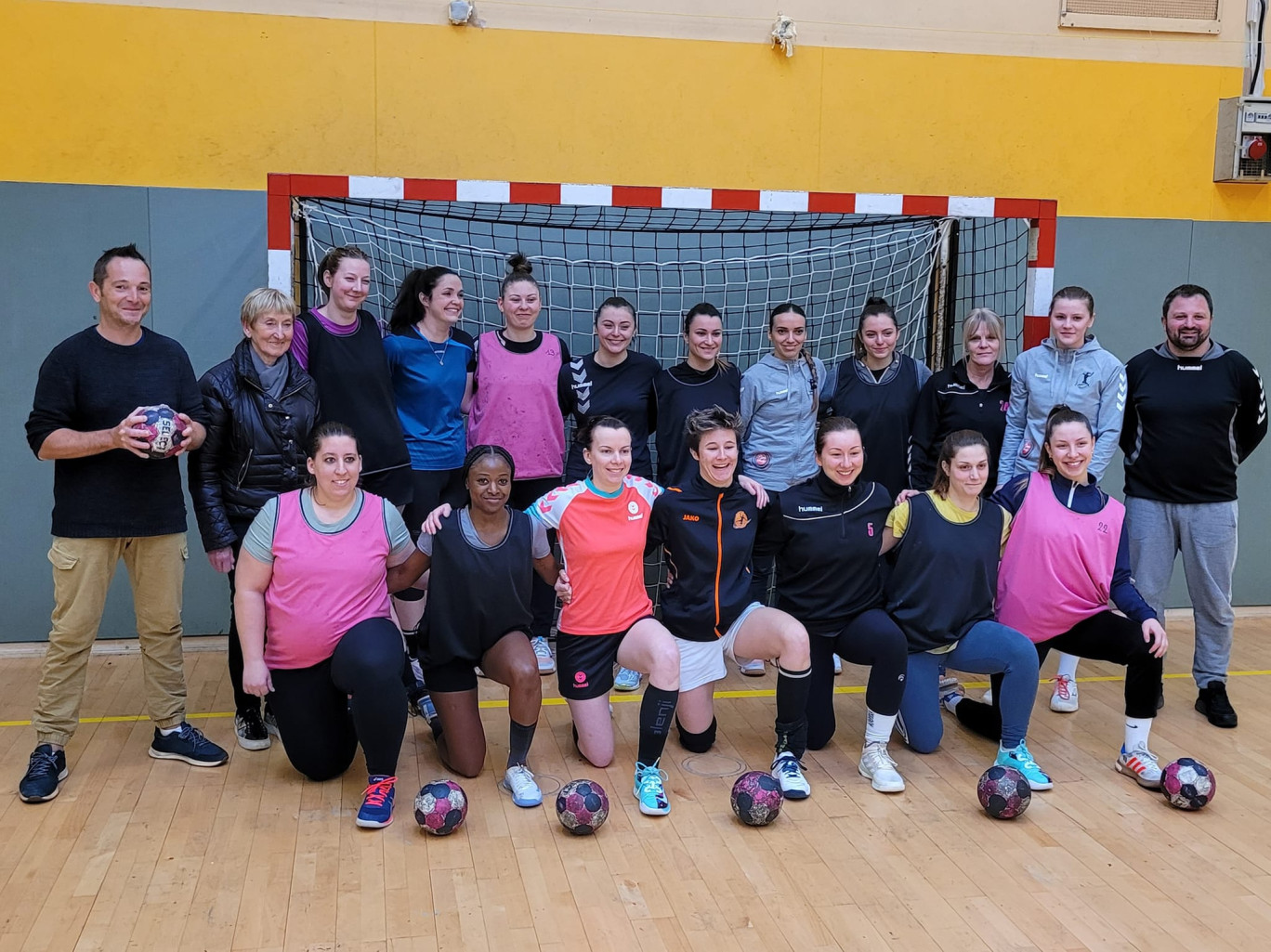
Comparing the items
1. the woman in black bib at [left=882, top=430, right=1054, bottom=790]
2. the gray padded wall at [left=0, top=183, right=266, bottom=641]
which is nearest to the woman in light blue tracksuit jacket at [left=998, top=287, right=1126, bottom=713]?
the woman in black bib at [left=882, top=430, right=1054, bottom=790]

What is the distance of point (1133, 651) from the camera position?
151 inches

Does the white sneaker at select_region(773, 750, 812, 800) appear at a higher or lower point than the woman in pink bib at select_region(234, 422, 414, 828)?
lower

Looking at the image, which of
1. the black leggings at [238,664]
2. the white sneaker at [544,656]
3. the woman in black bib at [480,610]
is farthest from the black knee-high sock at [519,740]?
the white sneaker at [544,656]

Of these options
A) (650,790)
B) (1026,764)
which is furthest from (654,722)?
(1026,764)

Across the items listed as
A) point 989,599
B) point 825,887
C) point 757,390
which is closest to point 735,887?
point 825,887

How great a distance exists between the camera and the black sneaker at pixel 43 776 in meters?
3.57

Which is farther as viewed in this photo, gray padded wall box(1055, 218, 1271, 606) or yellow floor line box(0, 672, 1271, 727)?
gray padded wall box(1055, 218, 1271, 606)

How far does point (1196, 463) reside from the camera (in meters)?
4.50

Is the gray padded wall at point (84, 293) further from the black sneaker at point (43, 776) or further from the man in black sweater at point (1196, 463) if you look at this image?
the man in black sweater at point (1196, 463)

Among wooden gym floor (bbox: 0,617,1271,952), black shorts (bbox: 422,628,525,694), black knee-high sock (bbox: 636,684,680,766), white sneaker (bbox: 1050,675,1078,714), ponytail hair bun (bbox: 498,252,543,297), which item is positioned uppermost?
ponytail hair bun (bbox: 498,252,543,297)

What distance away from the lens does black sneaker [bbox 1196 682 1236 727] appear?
14.6ft

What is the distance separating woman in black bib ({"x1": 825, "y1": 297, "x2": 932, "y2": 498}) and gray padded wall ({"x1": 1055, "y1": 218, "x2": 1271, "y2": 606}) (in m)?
1.81

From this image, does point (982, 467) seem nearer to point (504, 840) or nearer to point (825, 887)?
point (825, 887)

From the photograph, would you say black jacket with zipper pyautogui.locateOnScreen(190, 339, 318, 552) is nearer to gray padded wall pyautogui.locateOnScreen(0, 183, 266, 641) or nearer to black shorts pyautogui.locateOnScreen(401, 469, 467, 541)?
black shorts pyautogui.locateOnScreen(401, 469, 467, 541)
